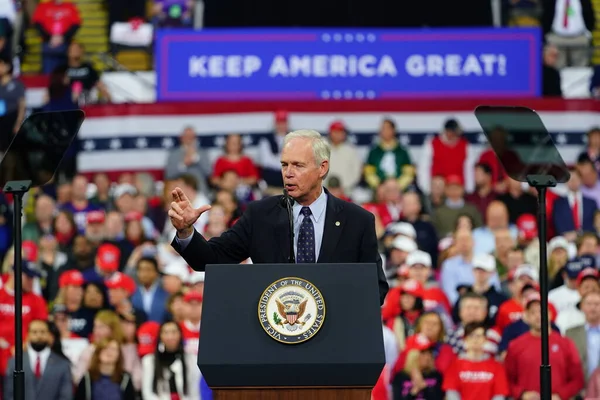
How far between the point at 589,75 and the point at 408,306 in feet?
22.4

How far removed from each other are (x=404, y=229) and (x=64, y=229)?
3.12 meters

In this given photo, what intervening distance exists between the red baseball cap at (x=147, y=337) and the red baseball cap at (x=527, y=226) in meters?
3.82

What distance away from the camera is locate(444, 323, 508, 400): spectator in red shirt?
10.6m

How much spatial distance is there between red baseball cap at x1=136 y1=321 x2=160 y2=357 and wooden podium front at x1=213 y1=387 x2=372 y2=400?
5.69 meters

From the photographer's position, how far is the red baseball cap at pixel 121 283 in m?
12.1

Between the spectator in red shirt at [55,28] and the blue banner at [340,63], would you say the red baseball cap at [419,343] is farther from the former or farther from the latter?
the spectator in red shirt at [55,28]

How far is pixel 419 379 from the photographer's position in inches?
425

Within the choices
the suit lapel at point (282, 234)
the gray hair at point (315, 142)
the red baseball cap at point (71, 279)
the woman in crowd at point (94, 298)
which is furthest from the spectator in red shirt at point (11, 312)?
the gray hair at point (315, 142)

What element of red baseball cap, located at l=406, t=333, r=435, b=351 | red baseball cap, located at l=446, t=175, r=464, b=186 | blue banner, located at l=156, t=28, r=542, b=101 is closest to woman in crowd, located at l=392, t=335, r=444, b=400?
red baseball cap, located at l=406, t=333, r=435, b=351

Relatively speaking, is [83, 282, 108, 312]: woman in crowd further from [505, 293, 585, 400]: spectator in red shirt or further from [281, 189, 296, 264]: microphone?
[281, 189, 296, 264]: microphone

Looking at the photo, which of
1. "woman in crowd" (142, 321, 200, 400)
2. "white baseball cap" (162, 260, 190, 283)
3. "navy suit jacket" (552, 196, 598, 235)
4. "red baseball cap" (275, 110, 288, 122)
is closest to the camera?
"woman in crowd" (142, 321, 200, 400)

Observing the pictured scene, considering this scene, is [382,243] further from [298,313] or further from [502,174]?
[298,313]

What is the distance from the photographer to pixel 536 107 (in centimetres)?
1653

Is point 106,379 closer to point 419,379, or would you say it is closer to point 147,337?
point 147,337
